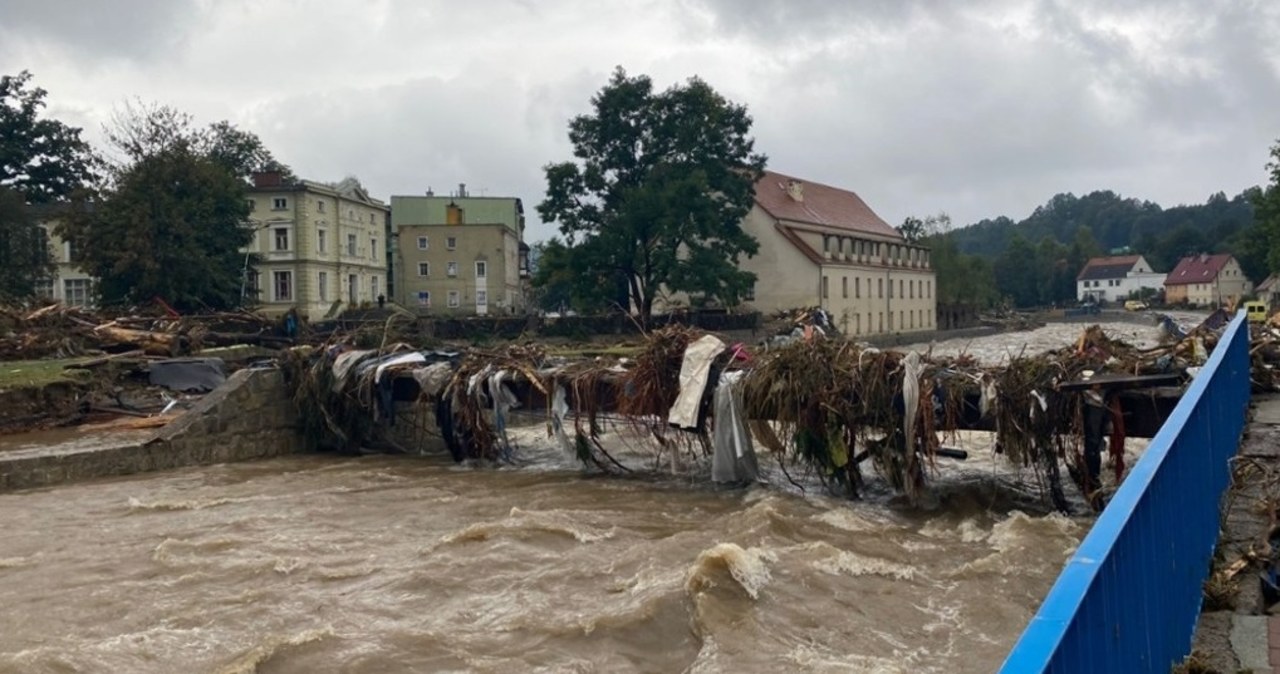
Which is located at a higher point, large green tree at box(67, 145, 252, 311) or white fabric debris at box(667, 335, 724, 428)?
large green tree at box(67, 145, 252, 311)

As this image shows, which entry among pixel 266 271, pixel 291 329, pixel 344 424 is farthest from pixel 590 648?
pixel 266 271

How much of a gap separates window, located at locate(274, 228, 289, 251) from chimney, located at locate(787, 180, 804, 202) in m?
32.2

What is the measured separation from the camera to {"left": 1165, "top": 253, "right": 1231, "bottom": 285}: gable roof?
12038 cm

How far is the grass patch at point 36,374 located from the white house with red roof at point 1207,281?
4686 inches

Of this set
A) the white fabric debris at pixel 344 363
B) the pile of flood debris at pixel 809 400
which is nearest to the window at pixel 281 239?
the white fabric debris at pixel 344 363

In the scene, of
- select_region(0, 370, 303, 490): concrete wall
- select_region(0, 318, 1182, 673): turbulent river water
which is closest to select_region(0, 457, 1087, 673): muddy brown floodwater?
select_region(0, 318, 1182, 673): turbulent river water

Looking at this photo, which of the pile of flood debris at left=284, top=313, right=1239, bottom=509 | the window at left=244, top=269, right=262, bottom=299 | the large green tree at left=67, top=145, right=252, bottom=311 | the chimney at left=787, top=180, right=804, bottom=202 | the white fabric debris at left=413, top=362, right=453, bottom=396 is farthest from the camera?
the chimney at left=787, top=180, right=804, bottom=202

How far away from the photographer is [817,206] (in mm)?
74062

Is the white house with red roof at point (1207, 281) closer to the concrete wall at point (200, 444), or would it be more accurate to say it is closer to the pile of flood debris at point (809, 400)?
the pile of flood debris at point (809, 400)

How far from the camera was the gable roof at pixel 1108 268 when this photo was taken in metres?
140

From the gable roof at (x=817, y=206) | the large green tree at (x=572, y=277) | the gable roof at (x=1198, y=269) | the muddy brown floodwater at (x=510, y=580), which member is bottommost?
the muddy brown floodwater at (x=510, y=580)

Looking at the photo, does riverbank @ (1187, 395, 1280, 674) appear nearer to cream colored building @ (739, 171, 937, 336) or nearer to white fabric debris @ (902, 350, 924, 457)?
white fabric debris @ (902, 350, 924, 457)

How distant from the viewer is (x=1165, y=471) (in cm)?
388

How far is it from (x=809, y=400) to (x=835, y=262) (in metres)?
55.3
